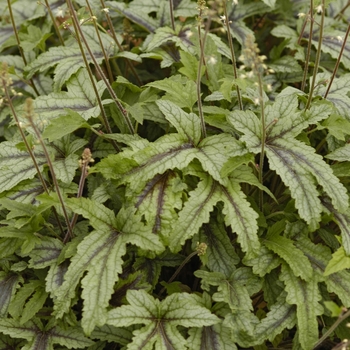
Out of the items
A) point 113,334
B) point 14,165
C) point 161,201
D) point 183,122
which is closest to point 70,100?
point 14,165

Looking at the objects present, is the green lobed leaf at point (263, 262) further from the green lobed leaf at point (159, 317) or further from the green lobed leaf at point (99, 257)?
the green lobed leaf at point (99, 257)

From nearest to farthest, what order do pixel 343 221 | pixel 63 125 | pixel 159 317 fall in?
1. pixel 159 317
2. pixel 343 221
3. pixel 63 125

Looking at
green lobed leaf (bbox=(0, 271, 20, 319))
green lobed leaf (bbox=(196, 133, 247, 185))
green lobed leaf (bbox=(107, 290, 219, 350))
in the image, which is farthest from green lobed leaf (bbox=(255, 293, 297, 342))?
green lobed leaf (bbox=(0, 271, 20, 319))

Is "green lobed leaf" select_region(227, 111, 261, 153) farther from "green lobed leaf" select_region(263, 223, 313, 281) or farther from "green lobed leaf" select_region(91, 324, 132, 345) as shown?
"green lobed leaf" select_region(91, 324, 132, 345)

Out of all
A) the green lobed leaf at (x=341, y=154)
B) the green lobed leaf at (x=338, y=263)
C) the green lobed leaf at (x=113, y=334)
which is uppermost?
the green lobed leaf at (x=341, y=154)

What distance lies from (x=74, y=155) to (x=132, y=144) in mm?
353

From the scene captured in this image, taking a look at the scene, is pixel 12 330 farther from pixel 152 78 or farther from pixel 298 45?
pixel 298 45

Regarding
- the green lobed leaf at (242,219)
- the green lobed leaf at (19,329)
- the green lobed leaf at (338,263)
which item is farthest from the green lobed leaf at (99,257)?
the green lobed leaf at (338,263)

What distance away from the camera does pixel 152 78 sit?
3.34 meters

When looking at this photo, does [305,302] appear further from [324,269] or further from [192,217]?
[192,217]

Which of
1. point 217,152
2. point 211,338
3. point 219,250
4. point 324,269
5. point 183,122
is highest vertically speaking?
point 183,122

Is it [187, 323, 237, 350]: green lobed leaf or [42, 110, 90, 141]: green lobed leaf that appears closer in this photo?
[187, 323, 237, 350]: green lobed leaf

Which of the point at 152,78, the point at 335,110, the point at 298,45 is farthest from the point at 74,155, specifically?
the point at 298,45

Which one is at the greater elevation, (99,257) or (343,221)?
(99,257)
